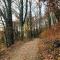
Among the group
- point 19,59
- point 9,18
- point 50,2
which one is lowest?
point 19,59

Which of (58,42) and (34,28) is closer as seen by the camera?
(58,42)

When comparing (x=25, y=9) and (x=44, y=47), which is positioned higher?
(x=25, y=9)

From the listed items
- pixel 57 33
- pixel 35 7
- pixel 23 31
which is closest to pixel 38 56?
pixel 57 33

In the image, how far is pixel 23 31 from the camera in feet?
96.5

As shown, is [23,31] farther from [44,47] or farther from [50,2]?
[44,47]

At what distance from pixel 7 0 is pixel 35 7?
45.8 feet

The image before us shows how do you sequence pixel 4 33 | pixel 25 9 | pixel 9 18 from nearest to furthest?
1. pixel 9 18
2. pixel 4 33
3. pixel 25 9

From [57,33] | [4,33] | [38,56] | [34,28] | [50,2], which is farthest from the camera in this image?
[34,28]

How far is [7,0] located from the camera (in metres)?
25.7

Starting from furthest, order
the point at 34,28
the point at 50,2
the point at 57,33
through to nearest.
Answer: the point at 34,28
the point at 50,2
the point at 57,33

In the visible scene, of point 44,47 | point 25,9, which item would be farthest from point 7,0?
point 44,47

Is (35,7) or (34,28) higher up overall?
(35,7)

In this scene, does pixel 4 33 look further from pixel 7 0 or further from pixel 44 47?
pixel 44 47

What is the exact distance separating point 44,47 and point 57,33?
12.5ft
